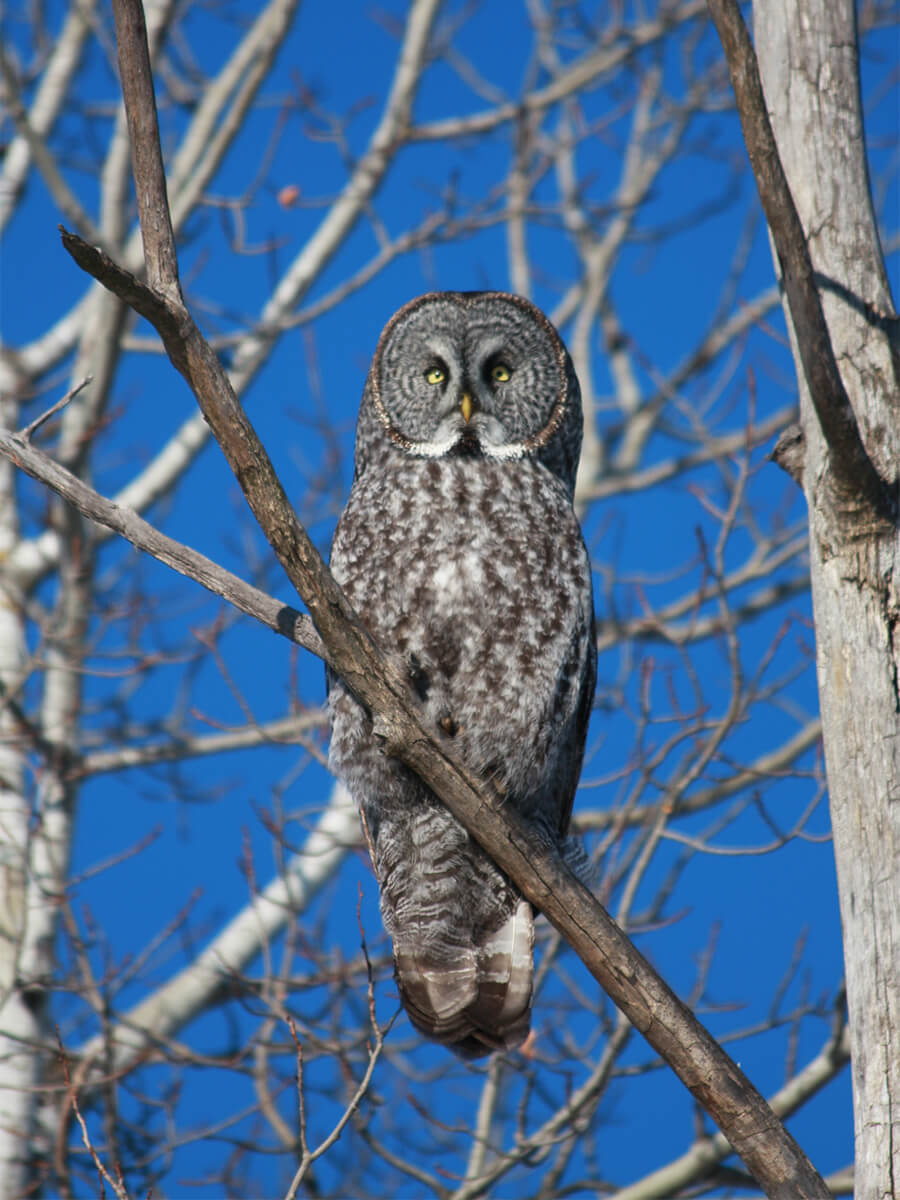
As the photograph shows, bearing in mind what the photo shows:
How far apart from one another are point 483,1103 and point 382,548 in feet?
6.74

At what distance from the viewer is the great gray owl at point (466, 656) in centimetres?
310

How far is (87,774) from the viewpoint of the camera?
577 centimetres

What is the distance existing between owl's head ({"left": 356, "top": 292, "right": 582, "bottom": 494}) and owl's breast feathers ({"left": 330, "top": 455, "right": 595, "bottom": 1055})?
129mm

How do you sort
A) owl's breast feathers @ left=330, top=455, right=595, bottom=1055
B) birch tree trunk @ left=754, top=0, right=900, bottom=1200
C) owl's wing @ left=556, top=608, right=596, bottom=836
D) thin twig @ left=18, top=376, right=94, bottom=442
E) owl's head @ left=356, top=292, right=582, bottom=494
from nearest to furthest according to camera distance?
thin twig @ left=18, top=376, right=94, bottom=442 → birch tree trunk @ left=754, top=0, right=900, bottom=1200 → owl's breast feathers @ left=330, top=455, right=595, bottom=1055 → owl's wing @ left=556, top=608, right=596, bottom=836 → owl's head @ left=356, top=292, right=582, bottom=494

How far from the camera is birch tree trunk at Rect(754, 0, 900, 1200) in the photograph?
2.49 metres

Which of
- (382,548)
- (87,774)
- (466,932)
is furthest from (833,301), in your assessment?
(87,774)

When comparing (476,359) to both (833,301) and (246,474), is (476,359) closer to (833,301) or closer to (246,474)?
(833,301)

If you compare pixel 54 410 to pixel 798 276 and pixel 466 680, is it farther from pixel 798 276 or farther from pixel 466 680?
Answer: pixel 798 276

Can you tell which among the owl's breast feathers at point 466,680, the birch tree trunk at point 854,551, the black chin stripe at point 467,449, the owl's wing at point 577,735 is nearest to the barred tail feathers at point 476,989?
the owl's breast feathers at point 466,680

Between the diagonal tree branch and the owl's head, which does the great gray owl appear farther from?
the diagonal tree branch

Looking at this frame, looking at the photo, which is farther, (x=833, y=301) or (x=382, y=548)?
(x=382, y=548)

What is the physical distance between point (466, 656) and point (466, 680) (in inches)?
2.4

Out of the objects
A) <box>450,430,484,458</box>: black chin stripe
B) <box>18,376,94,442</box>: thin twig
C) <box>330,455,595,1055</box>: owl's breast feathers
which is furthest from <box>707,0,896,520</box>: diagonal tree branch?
<box>18,376,94,442</box>: thin twig

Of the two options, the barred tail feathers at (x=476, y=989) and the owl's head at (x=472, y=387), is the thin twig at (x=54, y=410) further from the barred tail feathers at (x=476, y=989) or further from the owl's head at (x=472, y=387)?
the barred tail feathers at (x=476, y=989)
